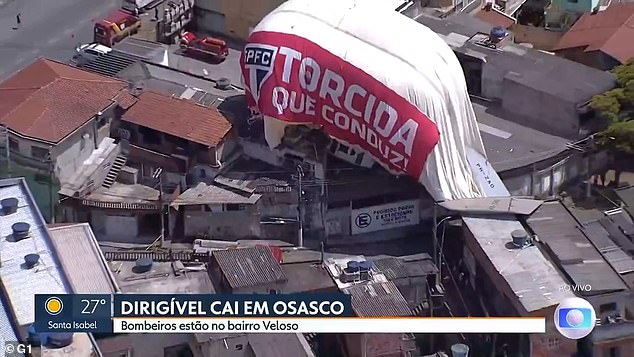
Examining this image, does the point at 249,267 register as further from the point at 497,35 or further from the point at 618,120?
the point at 497,35

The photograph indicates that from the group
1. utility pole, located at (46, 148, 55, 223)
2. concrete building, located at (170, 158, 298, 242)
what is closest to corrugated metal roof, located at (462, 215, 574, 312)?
concrete building, located at (170, 158, 298, 242)

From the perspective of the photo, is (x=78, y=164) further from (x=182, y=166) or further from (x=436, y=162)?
(x=436, y=162)

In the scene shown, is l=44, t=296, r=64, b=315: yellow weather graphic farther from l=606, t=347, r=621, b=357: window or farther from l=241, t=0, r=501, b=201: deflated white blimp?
l=606, t=347, r=621, b=357: window

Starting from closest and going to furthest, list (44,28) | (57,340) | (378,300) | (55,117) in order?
(57,340)
(378,300)
(55,117)
(44,28)

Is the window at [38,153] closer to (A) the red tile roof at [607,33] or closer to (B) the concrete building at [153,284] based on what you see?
(B) the concrete building at [153,284]

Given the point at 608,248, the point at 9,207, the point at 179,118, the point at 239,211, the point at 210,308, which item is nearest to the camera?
the point at 210,308

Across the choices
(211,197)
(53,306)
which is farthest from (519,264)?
(53,306)
